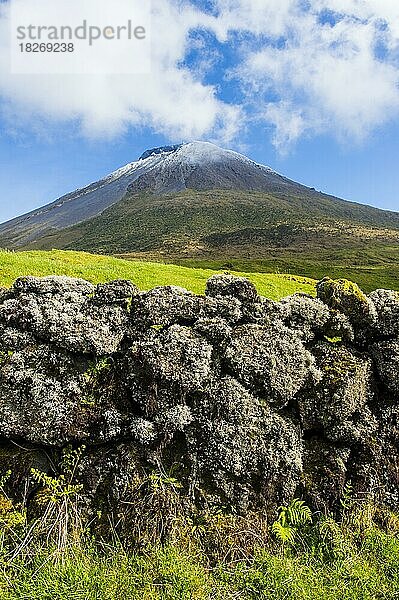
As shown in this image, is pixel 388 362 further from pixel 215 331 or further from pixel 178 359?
pixel 178 359

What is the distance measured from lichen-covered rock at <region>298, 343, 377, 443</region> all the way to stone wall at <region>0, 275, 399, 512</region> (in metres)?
0.02

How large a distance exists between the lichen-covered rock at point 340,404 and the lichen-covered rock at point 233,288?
5.97 feet

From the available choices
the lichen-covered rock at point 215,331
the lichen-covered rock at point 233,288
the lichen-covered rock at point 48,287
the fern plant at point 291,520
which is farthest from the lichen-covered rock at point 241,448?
the lichen-covered rock at point 48,287

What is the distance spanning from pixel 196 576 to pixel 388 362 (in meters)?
4.88

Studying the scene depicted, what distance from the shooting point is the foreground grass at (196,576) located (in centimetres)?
559

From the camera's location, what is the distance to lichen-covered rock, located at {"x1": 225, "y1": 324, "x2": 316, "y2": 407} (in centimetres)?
765

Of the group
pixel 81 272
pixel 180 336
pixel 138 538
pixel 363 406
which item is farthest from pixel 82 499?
pixel 81 272

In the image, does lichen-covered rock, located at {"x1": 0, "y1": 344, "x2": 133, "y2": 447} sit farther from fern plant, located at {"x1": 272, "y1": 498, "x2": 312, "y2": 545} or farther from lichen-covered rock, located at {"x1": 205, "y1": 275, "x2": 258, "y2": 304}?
lichen-covered rock, located at {"x1": 205, "y1": 275, "x2": 258, "y2": 304}

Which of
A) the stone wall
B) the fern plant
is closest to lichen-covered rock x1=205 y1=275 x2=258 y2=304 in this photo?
the stone wall

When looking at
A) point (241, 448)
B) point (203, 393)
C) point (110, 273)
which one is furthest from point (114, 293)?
point (110, 273)

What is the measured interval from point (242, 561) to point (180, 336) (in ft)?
11.5

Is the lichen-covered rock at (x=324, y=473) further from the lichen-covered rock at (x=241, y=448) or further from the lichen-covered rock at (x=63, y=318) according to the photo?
the lichen-covered rock at (x=63, y=318)

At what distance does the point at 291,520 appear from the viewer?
6992mm

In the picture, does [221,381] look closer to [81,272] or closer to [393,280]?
[81,272]
